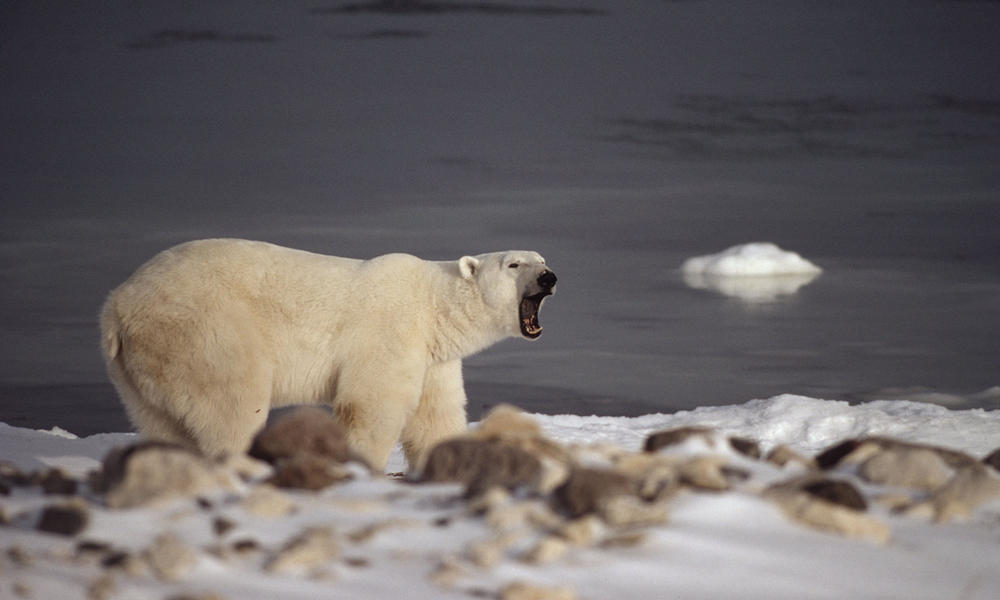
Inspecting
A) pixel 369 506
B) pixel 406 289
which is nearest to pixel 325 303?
pixel 406 289

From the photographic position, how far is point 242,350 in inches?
310

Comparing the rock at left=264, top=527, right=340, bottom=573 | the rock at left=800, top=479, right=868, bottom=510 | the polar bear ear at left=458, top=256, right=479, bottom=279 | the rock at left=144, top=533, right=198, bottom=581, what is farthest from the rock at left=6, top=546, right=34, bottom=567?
the polar bear ear at left=458, top=256, right=479, bottom=279

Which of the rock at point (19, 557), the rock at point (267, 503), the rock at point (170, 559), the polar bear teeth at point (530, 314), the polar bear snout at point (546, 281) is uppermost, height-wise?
the polar bear snout at point (546, 281)

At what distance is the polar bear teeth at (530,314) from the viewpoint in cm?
861

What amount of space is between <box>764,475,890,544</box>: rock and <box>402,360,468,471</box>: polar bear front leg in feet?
14.5

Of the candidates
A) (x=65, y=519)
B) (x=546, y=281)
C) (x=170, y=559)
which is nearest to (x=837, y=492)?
(x=170, y=559)

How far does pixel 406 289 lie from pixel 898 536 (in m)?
4.86

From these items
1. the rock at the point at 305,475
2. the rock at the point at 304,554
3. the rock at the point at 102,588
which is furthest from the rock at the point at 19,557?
the rock at the point at 305,475

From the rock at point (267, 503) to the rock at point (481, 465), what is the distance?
28.2 inches

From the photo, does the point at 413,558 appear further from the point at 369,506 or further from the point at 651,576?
the point at 651,576

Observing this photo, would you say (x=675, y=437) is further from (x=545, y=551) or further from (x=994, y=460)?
(x=994, y=460)

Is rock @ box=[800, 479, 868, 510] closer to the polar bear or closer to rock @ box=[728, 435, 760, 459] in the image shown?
rock @ box=[728, 435, 760, 459]

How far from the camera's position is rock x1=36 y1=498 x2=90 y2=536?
440 centimetres

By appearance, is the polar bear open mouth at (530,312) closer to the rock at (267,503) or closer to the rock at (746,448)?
the rock at (746,448)
